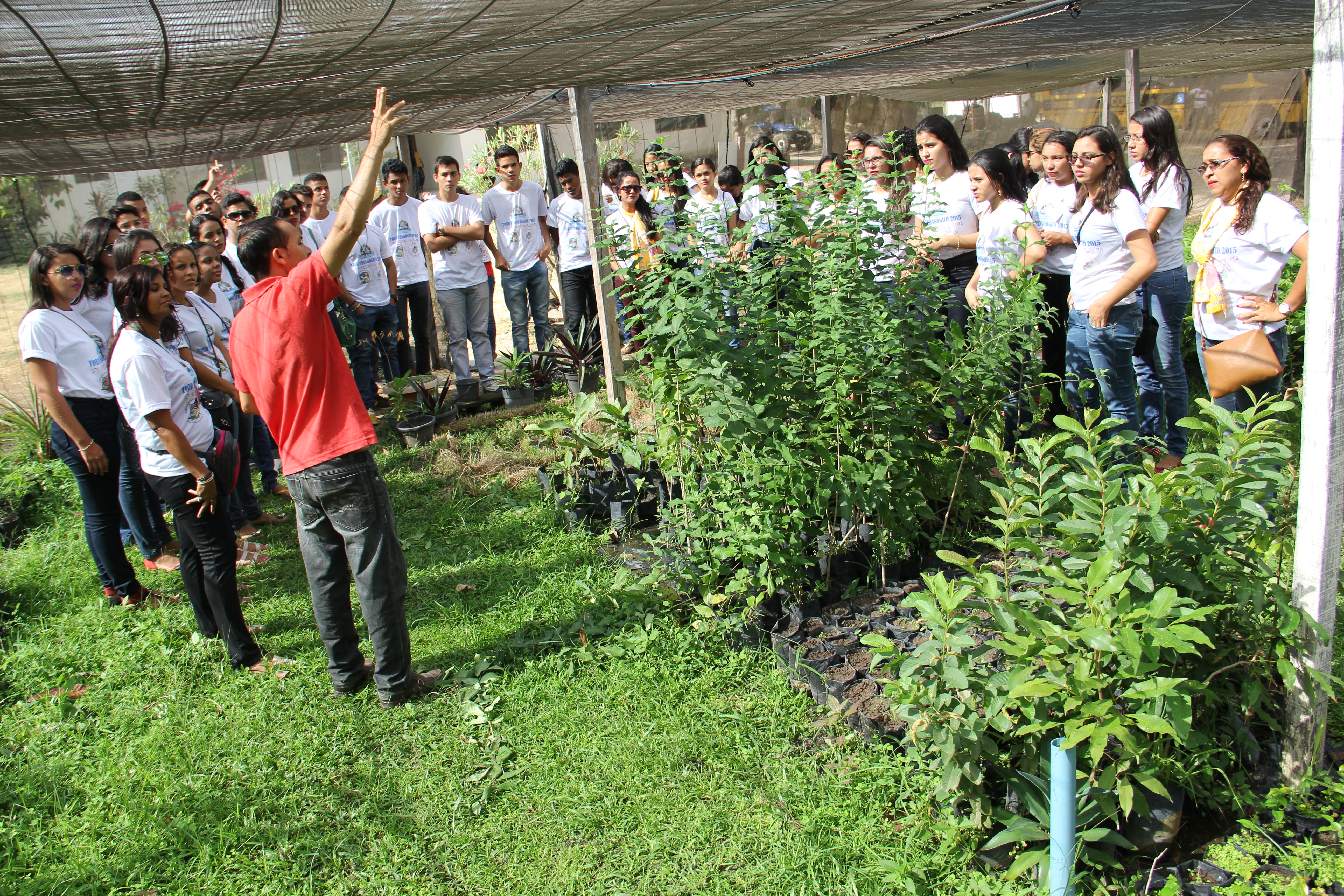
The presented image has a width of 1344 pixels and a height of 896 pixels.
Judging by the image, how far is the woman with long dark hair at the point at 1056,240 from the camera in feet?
14.4

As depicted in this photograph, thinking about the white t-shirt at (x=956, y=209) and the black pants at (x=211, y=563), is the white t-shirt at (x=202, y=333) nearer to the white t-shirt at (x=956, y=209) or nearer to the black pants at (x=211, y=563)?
the black pants at (x=211, y=563)

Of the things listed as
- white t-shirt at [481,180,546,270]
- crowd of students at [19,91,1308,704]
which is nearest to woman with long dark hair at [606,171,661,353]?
crowd of students at [19,91,1308,704]

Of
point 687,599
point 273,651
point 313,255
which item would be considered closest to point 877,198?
point 687,599

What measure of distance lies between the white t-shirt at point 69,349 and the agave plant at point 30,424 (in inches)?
98.5

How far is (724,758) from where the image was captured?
287 cm

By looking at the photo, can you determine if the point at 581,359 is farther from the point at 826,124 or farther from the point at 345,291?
the point at 826,124

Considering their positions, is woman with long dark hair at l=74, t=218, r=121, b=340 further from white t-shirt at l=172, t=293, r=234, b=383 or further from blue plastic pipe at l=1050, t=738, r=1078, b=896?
blue plastic pipe at l=1050, t=738, r=1078, b=896

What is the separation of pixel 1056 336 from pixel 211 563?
468cm

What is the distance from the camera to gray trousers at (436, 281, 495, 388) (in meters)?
7.14

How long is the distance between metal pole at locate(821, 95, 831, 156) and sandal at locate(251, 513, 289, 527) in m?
8.02

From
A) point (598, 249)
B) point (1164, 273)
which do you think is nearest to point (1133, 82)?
point (1164, 273)

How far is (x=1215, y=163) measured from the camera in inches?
155

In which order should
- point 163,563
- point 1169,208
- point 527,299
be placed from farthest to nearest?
point 527,299 < point 163,563 < point 1169,208

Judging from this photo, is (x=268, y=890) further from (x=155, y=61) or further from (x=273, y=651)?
(x=155, y=61)
